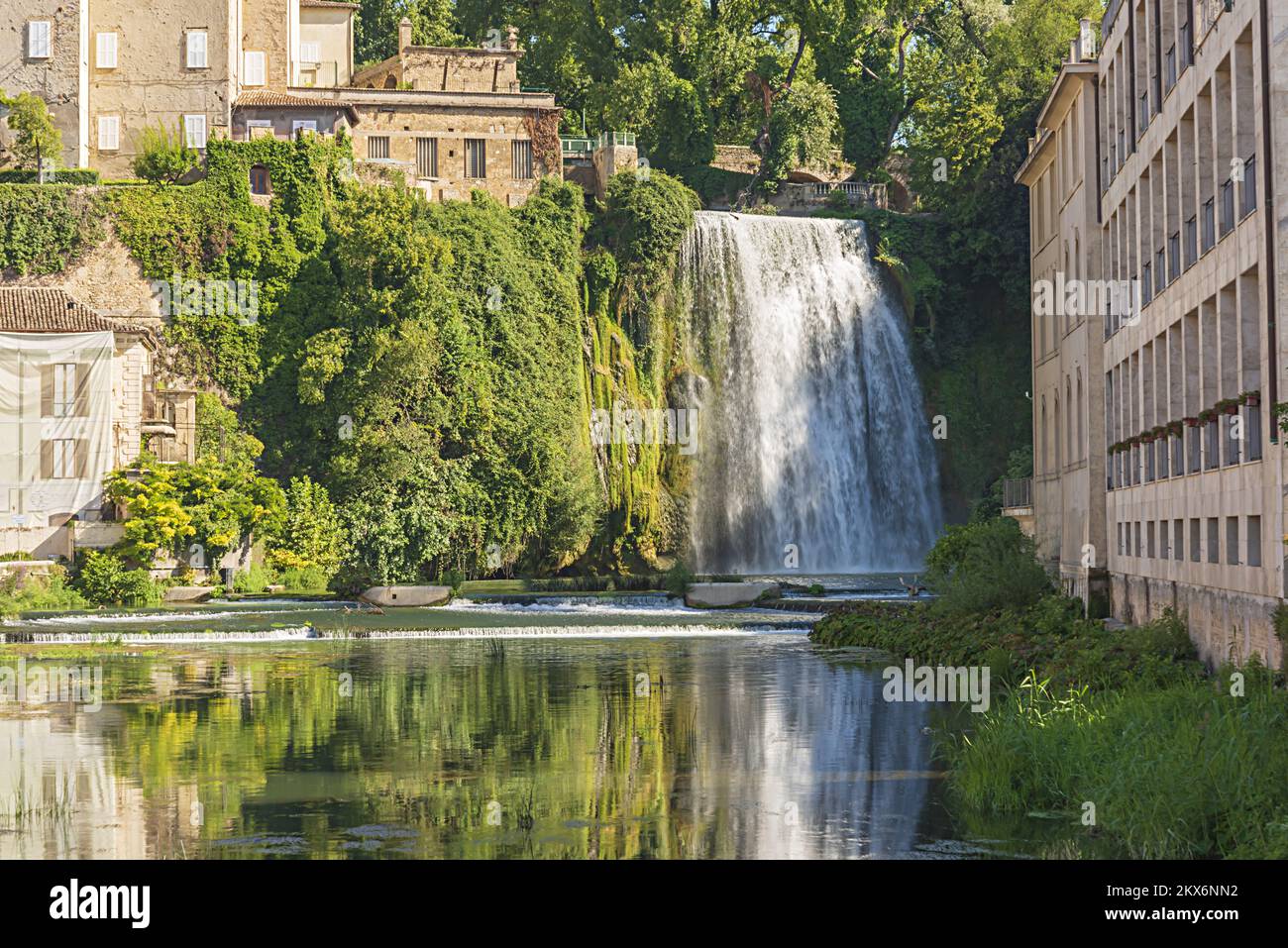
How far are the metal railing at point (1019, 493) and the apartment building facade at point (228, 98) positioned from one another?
22597 millimetres

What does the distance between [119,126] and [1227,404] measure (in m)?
49.2

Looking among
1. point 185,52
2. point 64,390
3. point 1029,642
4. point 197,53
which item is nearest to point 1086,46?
point 1029,642

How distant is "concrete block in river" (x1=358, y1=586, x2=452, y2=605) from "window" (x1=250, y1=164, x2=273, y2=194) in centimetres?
1748

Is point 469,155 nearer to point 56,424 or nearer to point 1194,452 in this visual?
point 56,424

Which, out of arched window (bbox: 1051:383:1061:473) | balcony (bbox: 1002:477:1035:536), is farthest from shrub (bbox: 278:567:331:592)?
arched window (bbox: 1051:383:1061:473)

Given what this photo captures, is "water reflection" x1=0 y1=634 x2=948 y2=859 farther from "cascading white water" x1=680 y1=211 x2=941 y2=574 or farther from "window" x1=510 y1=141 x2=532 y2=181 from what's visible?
"window" x1=510 y1=141 x2=532 y2=181

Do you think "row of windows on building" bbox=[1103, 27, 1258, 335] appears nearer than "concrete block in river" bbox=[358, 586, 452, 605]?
Yes

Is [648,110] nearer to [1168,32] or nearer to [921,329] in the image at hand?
[921,329]

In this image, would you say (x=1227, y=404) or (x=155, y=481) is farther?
(x=155, y=481)

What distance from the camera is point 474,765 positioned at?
1752cm

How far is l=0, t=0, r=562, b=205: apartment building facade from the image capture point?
201 feet

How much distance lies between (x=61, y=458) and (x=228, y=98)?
57.2ft
